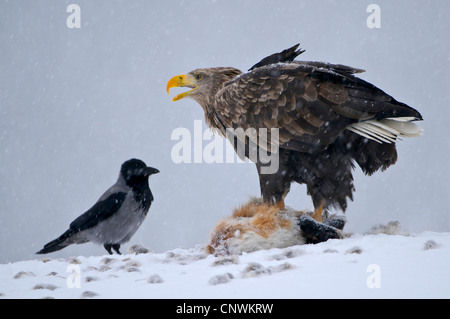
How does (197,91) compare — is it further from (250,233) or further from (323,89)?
(250,233)

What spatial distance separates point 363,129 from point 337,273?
2.15 metres

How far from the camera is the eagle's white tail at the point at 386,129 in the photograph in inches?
191

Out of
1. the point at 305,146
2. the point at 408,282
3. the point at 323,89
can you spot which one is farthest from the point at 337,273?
the point at 323,89

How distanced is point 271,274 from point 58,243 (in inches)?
150

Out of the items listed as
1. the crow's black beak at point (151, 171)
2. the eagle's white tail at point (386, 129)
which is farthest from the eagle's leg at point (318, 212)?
the crow's black beak at point (151, 171)

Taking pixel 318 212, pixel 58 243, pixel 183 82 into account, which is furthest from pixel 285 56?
Answer: pixel 58 243

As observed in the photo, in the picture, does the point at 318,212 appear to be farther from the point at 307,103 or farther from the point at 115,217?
the point at 115,217

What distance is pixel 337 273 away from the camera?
310cm

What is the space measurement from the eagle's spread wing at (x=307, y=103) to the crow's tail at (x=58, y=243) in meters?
2.57

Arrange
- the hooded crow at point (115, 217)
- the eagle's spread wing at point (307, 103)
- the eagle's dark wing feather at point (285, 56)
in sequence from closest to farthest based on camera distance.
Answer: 1. the eagle's spread wing at point (307, 103)
2. the eagle's dark wing feather at point (285, 56)
3. the hooded crow at point (115, 217)

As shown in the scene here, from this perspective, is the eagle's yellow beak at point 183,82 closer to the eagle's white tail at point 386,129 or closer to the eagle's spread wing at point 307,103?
the eagle's spread wing at point 307,103

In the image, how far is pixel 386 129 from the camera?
484 cm

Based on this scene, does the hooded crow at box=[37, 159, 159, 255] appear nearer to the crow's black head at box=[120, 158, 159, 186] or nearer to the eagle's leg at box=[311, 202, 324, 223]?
the crow's black head at box=[120, 158, 159, 186]

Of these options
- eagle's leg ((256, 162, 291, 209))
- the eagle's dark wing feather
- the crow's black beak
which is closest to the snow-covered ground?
eagle's leg ((256, 162, 291, 209))
